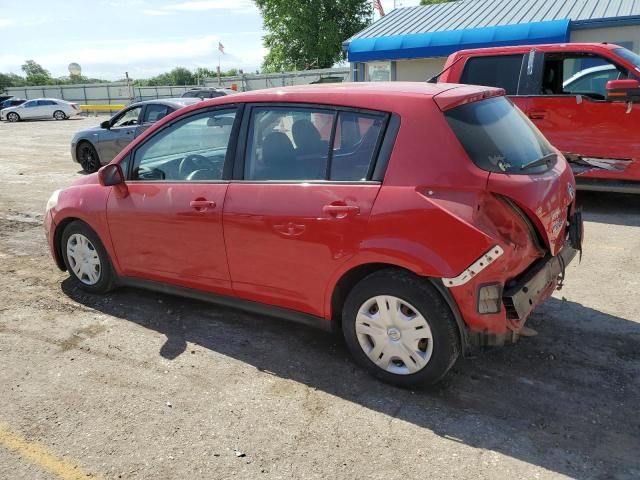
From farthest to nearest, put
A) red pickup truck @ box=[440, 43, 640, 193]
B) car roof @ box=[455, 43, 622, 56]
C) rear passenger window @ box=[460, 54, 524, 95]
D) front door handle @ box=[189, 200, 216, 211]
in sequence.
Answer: rear passenger window @ box=[460, 54, 524, 95] → car roof @ box=[455, 43, 622, 56] → red pickup truck @ box=[440, 43, 640, 193] → front door handle @ box=[189, 200, 216, 211]

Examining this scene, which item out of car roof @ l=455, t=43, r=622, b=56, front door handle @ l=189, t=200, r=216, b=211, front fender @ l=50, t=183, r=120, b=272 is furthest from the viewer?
car roof @ l=455, t=43, r=622, b=56

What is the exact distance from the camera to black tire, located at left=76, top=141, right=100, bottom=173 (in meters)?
12.2

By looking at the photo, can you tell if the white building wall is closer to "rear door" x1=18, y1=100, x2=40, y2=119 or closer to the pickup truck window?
the pickup truck window

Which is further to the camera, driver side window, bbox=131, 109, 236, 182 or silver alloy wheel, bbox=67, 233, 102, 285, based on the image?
silver alloy wheel, bbox=67, 233, 102, 285

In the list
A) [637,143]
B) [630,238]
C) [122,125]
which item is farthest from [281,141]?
[122,125]

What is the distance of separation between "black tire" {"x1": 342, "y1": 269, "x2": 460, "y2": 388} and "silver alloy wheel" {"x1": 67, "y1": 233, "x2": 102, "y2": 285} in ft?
8.17

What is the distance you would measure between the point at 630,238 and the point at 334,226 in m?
4.41

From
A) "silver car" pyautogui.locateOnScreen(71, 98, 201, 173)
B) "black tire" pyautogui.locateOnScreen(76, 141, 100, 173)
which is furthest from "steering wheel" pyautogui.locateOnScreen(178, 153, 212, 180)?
"black tire" pyautogui.locateOnScreen(76, 141, 100, 173)

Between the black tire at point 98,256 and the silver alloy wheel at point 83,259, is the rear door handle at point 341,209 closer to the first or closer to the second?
the black tire at point 98,256

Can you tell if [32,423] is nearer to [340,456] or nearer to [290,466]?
[290,466]

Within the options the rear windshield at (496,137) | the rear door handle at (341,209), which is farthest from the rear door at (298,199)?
the rear windshield at (496,137)

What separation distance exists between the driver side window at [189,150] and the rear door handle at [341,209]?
0.97 m

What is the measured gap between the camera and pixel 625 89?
6.59m

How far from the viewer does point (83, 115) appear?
40.2 metres
